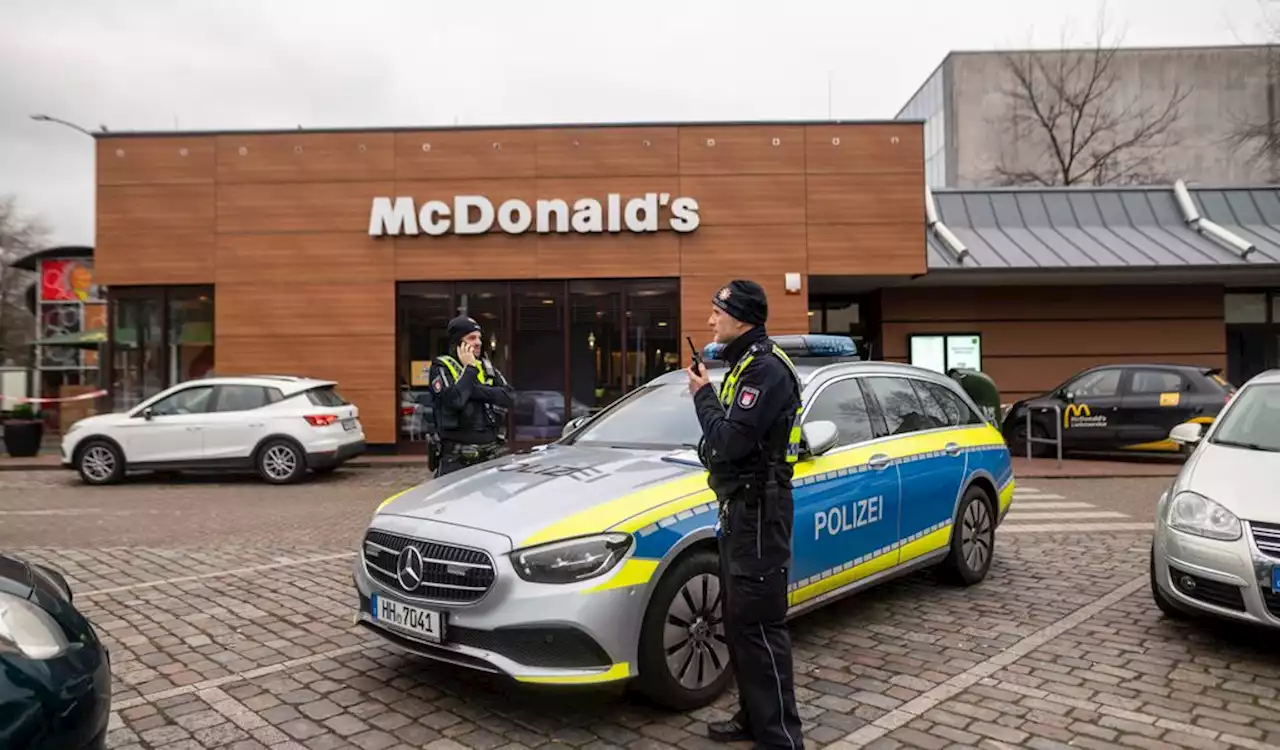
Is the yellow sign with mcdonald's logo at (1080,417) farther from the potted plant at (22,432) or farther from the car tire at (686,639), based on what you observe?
the potted plant at (22,432)

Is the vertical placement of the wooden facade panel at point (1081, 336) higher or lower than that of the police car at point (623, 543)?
higher

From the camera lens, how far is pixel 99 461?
12820 mm

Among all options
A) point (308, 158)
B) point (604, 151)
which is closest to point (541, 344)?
point (604, 151)

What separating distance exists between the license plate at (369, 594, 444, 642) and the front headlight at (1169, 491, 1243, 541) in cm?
403

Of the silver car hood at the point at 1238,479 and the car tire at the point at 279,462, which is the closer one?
the silver car hood at the point at 1238,479

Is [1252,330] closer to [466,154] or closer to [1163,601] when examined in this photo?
[466,154]

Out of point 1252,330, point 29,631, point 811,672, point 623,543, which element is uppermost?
point 1252,330

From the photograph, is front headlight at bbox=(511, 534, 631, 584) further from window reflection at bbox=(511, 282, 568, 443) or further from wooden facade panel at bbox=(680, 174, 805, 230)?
wooden facade panel at bbox=(680, 174, 805, 230)

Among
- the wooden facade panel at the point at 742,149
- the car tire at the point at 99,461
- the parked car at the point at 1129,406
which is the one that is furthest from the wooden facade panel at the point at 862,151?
the car tire at the point at 99,461

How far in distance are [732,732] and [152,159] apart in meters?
16.5

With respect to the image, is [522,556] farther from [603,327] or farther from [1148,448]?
[1148,448]

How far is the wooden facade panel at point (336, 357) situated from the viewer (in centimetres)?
1572

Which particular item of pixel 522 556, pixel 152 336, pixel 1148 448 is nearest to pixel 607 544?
pixel 522 556

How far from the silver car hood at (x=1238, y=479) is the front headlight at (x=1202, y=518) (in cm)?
4
